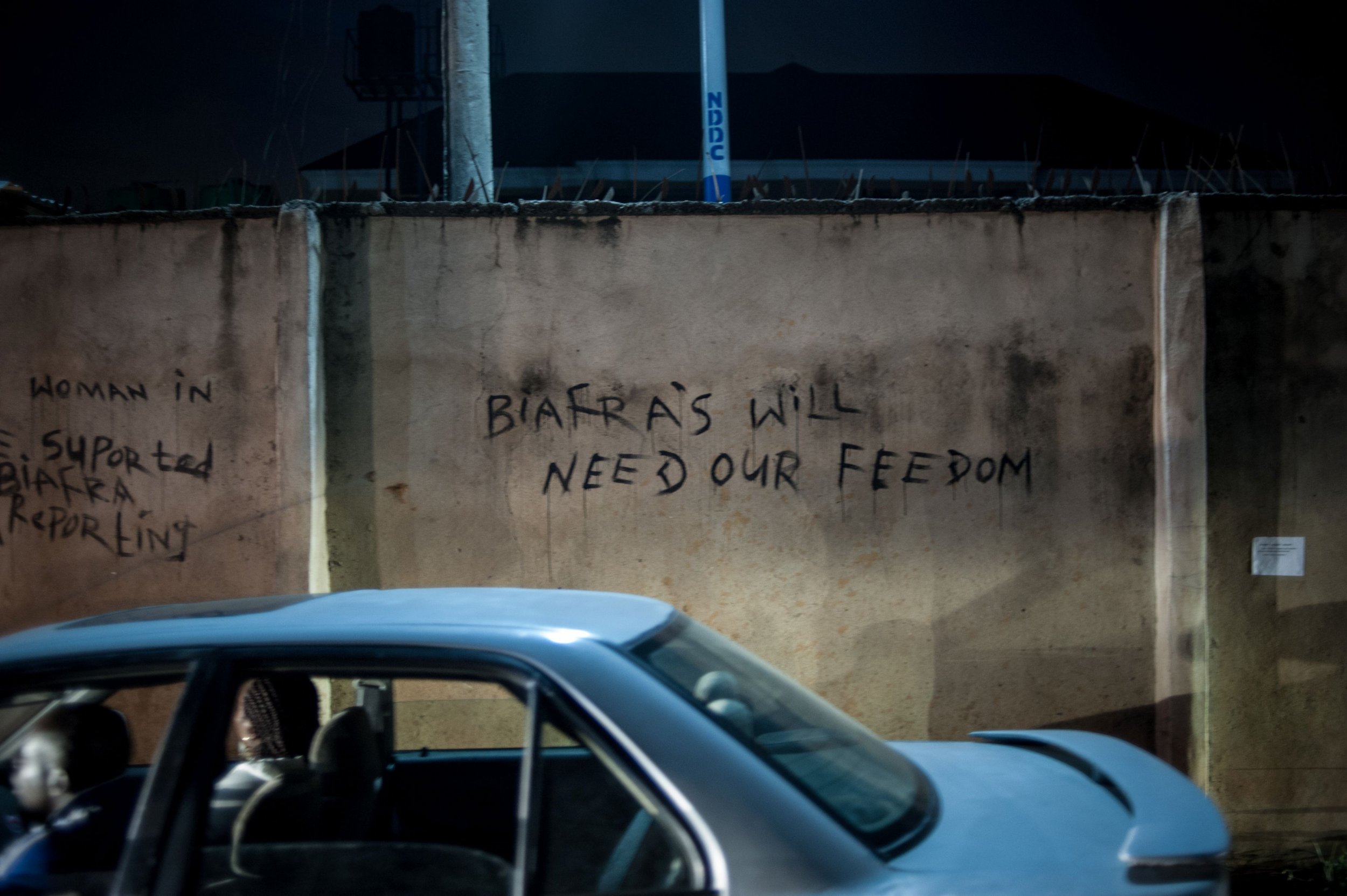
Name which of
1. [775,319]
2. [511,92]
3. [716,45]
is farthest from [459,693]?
[511,92]

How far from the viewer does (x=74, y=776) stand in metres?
1.90

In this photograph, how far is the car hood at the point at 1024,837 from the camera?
1491 mm

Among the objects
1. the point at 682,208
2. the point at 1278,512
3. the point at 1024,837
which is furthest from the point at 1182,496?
the point at 1024,837

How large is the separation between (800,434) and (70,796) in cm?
302

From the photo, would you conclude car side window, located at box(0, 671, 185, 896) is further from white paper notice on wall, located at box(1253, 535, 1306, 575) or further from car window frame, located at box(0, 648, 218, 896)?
white paper notice on wall, located at box(1253, 535, 1306, 575)

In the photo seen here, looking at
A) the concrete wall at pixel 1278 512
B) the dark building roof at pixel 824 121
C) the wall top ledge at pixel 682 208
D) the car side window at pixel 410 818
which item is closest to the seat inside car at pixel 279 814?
the car side window at pixel 410 818

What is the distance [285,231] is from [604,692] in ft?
10.9

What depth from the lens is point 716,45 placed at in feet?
24.7

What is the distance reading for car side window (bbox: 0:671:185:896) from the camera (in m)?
1.64

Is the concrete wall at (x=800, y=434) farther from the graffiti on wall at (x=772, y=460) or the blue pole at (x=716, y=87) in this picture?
the blue pole at (x=716, y=87)

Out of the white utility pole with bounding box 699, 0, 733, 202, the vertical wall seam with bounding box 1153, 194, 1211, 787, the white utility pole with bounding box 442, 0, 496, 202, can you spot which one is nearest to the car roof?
the vertical wall seam with bounding box 1153, 194, 1211, 787

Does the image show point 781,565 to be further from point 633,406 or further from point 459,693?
point 459,693

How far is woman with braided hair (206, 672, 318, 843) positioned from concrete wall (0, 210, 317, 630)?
2240 millimetres

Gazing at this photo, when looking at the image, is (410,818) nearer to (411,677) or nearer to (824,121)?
(411,677)
